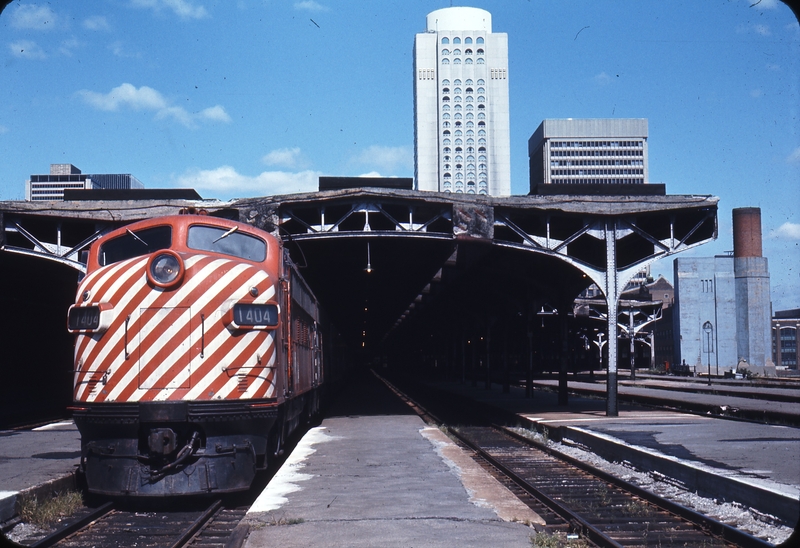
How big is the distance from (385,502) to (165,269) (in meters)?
4.34

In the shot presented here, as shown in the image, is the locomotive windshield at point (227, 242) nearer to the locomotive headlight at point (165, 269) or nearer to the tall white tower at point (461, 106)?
the locomotive headlight at point (165, 269)

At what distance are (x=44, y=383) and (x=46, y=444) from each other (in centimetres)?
2275

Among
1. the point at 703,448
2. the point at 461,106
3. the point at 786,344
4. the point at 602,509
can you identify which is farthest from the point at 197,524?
the point at 461,106

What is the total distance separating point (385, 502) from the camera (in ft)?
33.6

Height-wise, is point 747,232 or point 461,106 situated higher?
point 461,106

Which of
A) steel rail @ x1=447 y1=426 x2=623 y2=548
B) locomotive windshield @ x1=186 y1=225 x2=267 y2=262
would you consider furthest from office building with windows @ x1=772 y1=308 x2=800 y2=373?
locomotive windshield @ x1=186 y1=225 x2=267 y2=262

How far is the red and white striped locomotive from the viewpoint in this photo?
403 inches

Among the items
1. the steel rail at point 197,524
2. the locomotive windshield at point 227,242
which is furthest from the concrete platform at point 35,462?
the locomotive windshield at point 227,242

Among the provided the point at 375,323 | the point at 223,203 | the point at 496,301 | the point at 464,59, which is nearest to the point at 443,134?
the point at 464,59

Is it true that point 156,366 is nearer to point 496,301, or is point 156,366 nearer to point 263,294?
point 263,294

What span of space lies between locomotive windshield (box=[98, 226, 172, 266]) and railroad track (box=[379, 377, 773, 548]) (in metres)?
6.32

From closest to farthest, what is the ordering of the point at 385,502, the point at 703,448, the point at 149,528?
the point at 149,528, the point at 385,502, the point at 703,448

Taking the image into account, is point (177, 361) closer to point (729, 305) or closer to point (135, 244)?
point (135, 244)

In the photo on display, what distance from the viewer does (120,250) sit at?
38.3 ft
